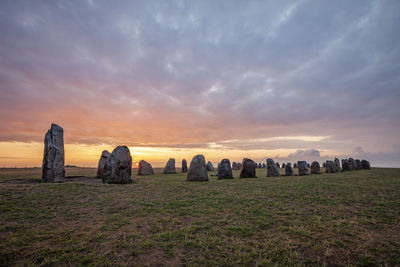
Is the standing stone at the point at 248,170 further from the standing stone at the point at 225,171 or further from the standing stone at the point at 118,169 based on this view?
the standing stone at the point at 118,169

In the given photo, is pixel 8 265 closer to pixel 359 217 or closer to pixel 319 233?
pixel 319 233

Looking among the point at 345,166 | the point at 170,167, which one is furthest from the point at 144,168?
the point at 345,166

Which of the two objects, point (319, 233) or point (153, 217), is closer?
point (319, 233)

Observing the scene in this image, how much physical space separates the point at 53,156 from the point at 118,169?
165 inches

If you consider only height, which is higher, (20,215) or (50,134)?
(50,134)

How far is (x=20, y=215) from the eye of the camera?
213 inches

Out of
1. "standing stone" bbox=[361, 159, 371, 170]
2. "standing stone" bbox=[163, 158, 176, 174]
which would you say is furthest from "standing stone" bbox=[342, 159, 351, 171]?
"standing stone" bbox=[163, 158, 176, 174]

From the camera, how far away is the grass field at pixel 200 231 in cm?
315

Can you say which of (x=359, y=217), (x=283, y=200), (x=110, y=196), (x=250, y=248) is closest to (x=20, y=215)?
(x=110, y=196)

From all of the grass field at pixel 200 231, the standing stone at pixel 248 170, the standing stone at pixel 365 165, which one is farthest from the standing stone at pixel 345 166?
the grass field at pixel 200 231

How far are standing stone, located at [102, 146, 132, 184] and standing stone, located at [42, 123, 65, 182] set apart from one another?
2.86m

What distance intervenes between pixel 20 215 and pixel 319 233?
8.16 m

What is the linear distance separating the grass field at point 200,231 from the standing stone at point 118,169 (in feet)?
14.9

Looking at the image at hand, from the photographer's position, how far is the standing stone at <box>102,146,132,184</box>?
471 inches
